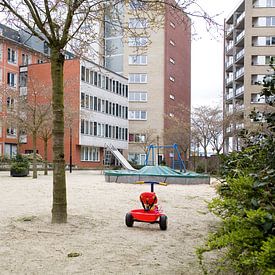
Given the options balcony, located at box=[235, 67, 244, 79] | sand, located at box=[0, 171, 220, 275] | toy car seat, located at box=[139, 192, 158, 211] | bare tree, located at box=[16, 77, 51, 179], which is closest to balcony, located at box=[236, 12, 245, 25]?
balcony, located at box=[235, 67, 244, 79]

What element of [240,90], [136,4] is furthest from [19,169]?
[240,90]

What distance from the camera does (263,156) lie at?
3.42 metres

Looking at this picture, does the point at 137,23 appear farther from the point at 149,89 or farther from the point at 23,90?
the point at 149,89

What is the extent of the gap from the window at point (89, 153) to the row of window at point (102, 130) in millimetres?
1801

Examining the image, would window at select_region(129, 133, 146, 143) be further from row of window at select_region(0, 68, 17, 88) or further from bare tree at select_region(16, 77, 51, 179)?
bare tree at select_region(16, 77, 51, 179)

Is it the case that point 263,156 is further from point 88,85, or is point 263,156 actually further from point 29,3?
point 88,85

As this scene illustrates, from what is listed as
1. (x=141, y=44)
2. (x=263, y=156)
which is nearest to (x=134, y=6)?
(x=141, y=44)

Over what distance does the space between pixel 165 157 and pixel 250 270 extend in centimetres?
5825

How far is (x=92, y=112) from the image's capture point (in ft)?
155

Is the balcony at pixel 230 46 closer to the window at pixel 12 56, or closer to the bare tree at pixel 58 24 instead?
the window at pixel 12 56

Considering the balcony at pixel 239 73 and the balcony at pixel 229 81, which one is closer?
the balcony at pixel 239 73

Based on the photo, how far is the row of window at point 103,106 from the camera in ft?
150

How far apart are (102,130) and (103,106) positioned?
297cm

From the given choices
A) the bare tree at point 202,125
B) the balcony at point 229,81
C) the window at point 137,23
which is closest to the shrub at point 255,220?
the window at point 137,23
